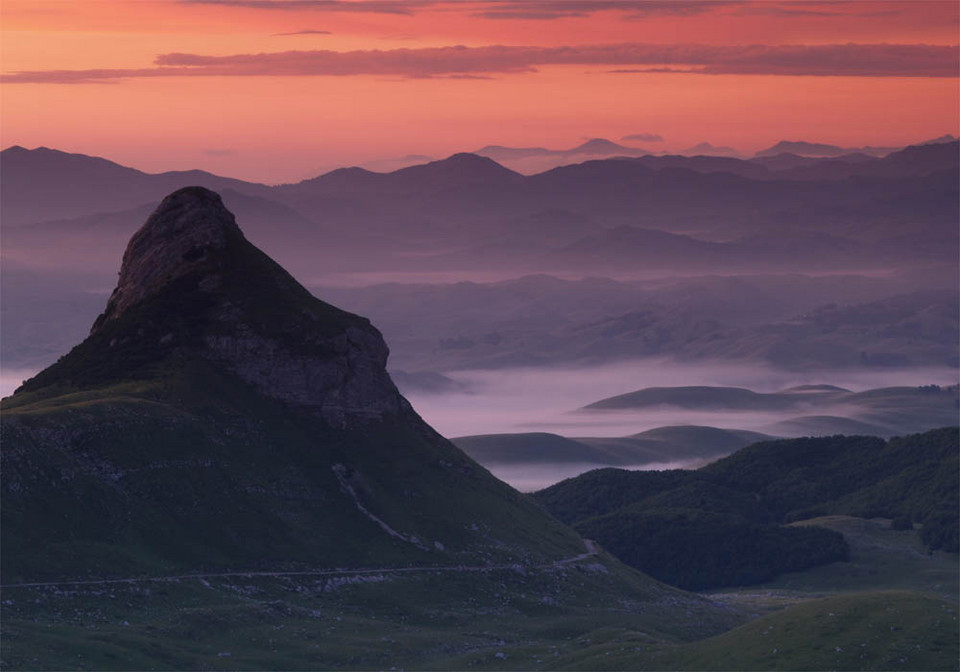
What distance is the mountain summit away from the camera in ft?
422

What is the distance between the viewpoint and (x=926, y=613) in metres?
104

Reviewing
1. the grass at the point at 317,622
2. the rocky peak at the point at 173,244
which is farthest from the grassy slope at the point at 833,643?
the rocky peak at the point at 173,244

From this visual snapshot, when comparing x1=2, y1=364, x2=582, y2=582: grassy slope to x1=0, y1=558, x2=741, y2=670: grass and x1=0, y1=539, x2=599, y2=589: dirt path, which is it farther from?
x1=0, y1=558, x2=741, y2=670: grass

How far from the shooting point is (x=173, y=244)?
6683 inches

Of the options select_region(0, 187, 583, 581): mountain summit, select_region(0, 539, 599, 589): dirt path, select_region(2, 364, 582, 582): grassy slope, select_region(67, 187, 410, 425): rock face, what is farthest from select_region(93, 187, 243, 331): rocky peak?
select_region(0, 539, 599, 589): dirt path

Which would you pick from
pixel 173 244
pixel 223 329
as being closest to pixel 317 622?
pixel 223 329

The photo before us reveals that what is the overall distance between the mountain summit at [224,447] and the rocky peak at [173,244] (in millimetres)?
202

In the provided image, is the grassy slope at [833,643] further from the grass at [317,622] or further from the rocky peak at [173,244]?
the rocky peak at [173,244]

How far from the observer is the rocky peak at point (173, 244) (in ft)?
547

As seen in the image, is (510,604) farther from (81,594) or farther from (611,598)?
(81,594)

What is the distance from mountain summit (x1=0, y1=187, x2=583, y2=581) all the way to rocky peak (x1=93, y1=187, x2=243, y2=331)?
0.20m

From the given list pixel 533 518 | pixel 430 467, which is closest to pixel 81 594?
pixel 430 467

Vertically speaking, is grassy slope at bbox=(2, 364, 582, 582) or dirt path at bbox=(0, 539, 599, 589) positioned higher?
grassy slope at bbox=(2, 364, 582, 582)

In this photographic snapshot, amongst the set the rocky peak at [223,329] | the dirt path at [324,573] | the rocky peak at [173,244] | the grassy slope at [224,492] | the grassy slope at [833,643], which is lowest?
the grassy slope at [833,643]
